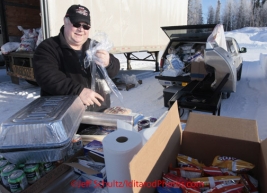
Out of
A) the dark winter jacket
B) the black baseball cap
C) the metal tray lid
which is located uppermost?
the black baseball cap

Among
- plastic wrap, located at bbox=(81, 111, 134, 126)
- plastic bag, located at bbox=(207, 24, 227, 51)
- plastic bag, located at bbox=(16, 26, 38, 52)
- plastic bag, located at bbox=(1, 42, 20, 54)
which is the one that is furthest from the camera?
plastic bag, located at bbox=(1, 42, 20, 54)

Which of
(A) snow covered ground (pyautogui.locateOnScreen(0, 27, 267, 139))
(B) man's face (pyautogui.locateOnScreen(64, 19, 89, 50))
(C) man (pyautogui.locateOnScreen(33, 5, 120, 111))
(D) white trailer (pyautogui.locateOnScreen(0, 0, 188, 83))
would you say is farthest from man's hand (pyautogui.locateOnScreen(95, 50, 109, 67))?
(D) white trailer (pyautogui.locateOnScreen(0, 0, 188, 83))

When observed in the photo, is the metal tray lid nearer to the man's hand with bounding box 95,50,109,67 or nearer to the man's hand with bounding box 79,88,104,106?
the man's hand with bounding box 79,88,104,106

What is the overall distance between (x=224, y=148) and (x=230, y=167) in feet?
0.51

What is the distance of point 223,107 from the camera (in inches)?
176

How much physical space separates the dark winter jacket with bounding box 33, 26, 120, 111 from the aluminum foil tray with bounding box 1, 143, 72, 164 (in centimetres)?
60

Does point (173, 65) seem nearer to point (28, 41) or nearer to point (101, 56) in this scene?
point (101, 56)

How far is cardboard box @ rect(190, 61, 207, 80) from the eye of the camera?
4.26m

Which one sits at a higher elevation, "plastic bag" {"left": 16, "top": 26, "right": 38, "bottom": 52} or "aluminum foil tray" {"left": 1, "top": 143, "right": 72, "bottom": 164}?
"plastic bag" {"left": 16, "top": 26, "right": 38, "bottom": 52}

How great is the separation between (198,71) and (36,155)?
3858 mm

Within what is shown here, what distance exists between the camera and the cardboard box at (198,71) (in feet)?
14.0

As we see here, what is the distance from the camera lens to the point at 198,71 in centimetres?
432

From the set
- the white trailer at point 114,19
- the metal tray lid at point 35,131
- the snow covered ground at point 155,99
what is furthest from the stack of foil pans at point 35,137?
the white trailer at point 114,19

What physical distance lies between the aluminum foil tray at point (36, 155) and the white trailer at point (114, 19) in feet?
11.9
